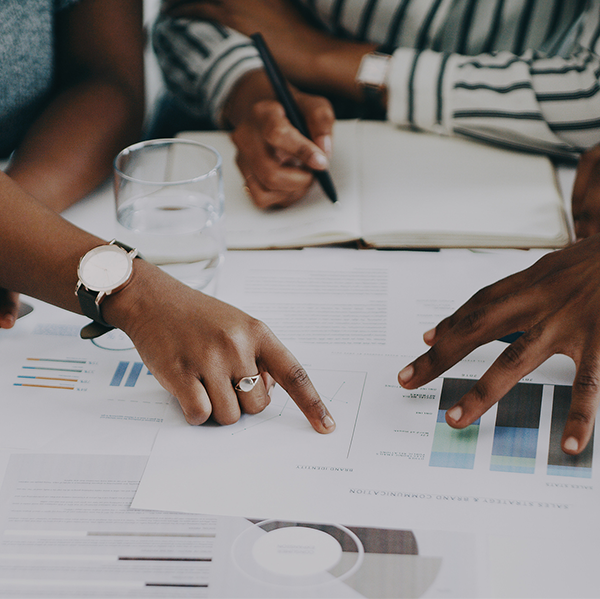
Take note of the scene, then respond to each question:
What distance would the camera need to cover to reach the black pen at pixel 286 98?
75 centimetres

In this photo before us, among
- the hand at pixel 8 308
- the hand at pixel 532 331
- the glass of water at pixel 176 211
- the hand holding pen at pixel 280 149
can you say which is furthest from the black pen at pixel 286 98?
the hand at pixel 8 308

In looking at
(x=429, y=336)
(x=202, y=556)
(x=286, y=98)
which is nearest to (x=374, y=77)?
(x=286, y=98)

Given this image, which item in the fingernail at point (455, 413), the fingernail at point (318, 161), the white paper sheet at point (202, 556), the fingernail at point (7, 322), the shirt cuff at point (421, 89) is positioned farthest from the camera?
the shirt cuff at point (421, 89)

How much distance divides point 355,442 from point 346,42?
700 millimetres

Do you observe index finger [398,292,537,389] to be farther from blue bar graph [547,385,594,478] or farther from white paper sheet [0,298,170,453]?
white paper sheet [0,298,170,453]

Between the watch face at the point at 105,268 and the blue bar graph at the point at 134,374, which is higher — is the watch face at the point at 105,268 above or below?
above

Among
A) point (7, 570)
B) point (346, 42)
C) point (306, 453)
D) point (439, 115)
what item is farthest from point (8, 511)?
point (346, 42)

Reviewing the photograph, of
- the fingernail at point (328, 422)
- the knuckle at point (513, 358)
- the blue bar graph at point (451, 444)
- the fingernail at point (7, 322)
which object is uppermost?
the knuckle at point (513, 358)

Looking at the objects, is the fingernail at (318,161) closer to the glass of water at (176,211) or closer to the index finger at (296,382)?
the glass of water at (176,211)

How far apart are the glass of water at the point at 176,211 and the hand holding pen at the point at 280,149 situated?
0.11m

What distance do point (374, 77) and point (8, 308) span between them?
59 cm

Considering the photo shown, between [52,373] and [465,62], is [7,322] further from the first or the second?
[465,62]

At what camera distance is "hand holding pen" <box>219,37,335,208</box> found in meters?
0.75

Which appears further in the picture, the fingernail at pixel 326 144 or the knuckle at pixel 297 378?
the fingernail at pixel 326 144
